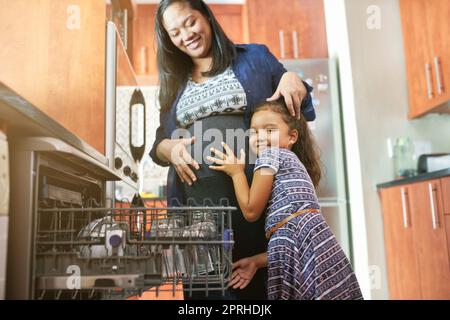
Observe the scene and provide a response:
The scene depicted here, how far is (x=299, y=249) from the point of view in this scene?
82 cm

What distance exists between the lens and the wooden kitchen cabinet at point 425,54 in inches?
58.1

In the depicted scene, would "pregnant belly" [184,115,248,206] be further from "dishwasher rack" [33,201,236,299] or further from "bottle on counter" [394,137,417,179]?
"bottle on counter" [394,137,417,179]

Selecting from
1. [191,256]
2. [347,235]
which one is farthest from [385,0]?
[191,256]

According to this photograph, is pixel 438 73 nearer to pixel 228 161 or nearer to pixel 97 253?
pixel 228 161

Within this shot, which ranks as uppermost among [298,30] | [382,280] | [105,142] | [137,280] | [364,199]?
[298,30]

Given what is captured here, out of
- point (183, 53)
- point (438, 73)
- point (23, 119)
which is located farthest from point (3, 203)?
point (438, 73)

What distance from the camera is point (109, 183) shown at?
98 cm

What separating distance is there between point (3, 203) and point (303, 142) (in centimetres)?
70

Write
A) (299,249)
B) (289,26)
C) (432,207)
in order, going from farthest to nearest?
(289,26) → (432,207) → (299,249)

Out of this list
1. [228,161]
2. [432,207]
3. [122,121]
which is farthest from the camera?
[432,207]

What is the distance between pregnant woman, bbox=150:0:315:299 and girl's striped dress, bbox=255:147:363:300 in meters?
0.10

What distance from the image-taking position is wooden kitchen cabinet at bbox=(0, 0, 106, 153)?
0.94 metres

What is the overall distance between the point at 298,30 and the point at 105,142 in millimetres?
802
